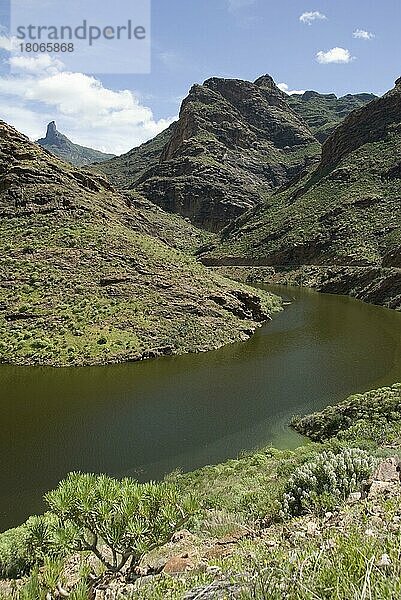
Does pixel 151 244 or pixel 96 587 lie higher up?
pixel 151 244

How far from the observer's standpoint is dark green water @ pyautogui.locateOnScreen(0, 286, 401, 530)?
1995 cm

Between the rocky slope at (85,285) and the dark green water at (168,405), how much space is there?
293cm

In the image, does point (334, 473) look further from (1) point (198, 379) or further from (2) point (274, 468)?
(1) point (198, 379)

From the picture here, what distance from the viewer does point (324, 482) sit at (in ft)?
33.2

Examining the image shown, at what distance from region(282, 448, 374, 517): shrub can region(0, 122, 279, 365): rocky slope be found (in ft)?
90.2

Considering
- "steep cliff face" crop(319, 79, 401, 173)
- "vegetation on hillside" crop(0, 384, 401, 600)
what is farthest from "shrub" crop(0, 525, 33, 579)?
"steep cliff face" crop(319, 79, 401, 173)

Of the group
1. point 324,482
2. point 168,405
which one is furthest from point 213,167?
point 324,482

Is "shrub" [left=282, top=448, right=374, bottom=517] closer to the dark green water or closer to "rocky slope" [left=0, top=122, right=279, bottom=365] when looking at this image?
the dark green water

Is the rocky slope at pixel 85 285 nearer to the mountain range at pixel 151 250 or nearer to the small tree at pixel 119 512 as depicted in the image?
the mountain range at pixel 151 250

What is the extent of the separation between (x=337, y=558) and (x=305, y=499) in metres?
5.60

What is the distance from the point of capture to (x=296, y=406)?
27312 mm

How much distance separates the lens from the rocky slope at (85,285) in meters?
38.8

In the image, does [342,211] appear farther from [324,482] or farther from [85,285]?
[324,482]

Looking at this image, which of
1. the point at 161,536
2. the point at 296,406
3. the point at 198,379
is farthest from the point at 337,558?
the point at 198,379
